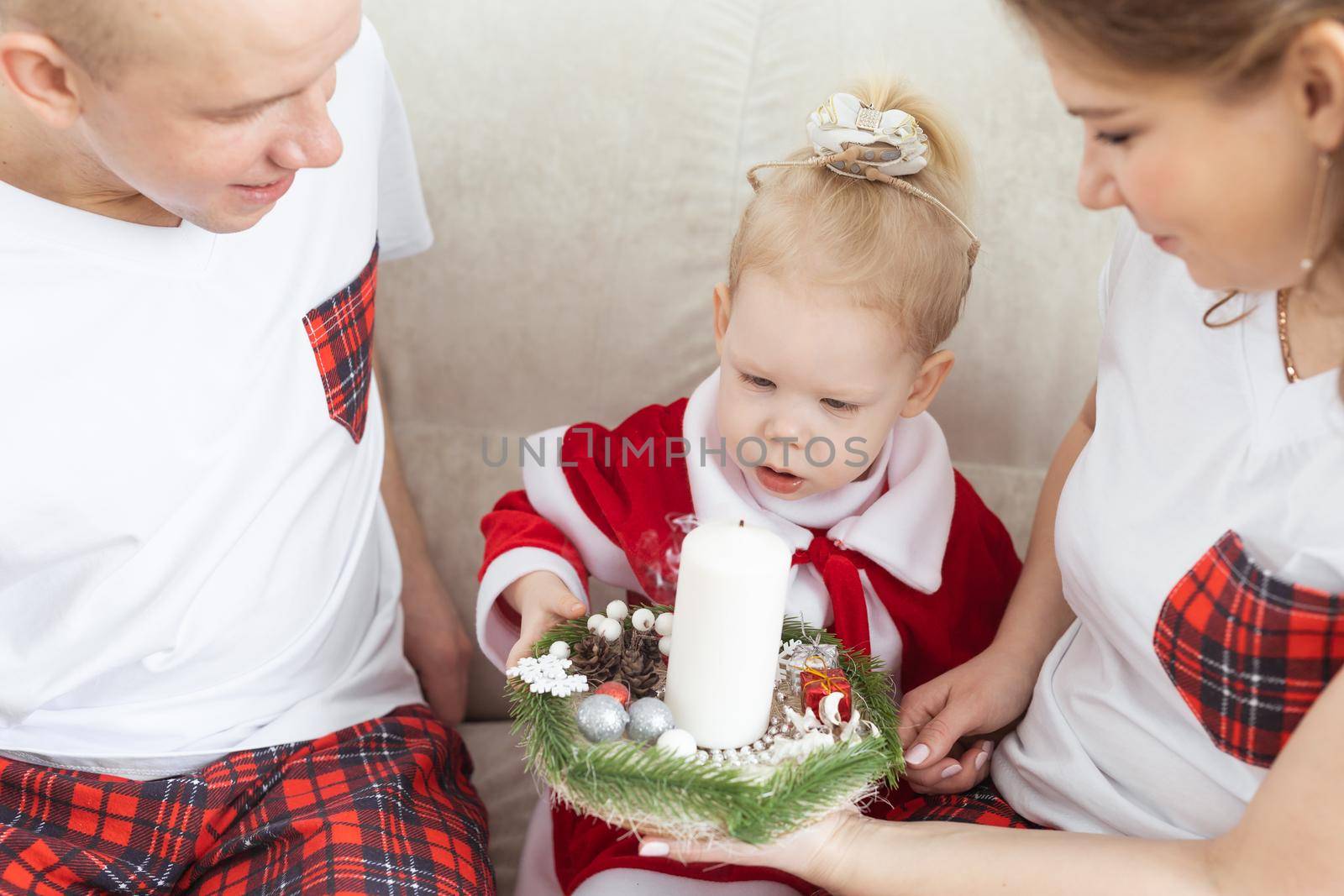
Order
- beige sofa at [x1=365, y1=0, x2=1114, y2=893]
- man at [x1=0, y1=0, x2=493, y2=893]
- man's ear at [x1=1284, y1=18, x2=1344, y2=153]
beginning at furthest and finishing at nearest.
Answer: beige sofa at [x1=365, y1=0, x2=1114, y2=893] → man at [x1=0, y1=0, x2=493, y2=893] → man's ear at [x1=1284, y1=18, x2=1344, y2=153]

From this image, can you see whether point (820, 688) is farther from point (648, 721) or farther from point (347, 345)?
point (347, 345)

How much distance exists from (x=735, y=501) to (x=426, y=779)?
1.62 ft

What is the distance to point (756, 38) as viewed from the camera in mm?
1617

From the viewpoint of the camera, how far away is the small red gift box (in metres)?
1.04

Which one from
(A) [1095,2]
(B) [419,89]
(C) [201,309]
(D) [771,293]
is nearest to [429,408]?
(B) [419,89]

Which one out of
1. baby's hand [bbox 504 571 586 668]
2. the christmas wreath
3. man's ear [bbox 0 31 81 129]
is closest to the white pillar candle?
the christmas wreath

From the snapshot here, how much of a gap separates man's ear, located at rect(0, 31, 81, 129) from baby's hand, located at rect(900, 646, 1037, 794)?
991 mm

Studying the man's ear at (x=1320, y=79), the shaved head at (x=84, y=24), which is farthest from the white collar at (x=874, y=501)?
the shaved head at (x=84, y=24)

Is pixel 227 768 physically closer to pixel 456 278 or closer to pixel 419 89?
pixel 456 278

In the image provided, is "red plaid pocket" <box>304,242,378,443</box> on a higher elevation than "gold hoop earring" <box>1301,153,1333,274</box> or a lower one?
lower

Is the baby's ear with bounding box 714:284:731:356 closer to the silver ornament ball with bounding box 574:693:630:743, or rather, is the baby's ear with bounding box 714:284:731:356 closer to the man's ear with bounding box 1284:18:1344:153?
the silver ornament ball with bounding box 574:693:630:743

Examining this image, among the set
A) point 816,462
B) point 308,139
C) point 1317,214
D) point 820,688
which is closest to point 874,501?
point 816,462

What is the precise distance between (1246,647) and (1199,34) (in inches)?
19.1

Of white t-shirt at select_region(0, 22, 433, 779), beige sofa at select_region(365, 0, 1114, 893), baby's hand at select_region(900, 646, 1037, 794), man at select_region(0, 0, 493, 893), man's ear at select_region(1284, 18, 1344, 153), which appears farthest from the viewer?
beige sofa at select_region(365, 0, 1114, 893)
